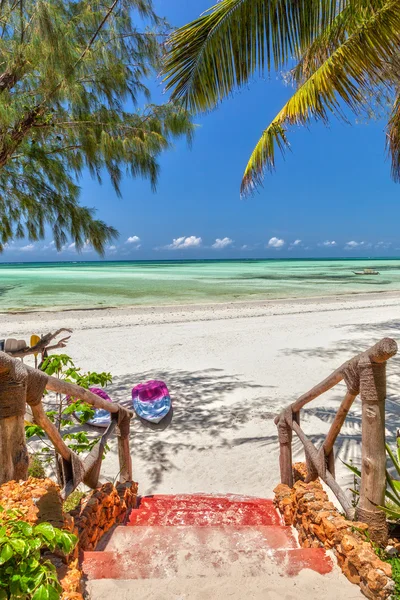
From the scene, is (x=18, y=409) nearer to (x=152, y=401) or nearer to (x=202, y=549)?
(x=202, y=549)

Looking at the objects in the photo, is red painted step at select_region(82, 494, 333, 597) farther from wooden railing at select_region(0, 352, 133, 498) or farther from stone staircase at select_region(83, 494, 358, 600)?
wooden railing at select_region(0, 352, 133, 498)

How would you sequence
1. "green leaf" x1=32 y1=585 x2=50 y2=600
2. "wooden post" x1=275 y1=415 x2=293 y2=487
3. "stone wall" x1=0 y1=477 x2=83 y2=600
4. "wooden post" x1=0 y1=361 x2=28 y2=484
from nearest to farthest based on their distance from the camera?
1. "green leaf" x1=32 y1=585 x2=50 y2=600
2. "stone wall" x1=0 y1=477 x2=83 y2=600
3. "wooden post" x1=0 y1=361 x2=28 y2=484
4. "wooden post" x1=275 y1=415 x2=293 y2=487

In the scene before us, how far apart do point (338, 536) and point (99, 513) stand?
1.39 meters

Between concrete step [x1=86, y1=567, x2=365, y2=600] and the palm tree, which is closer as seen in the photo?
concrete step [x1=86, y1=567, x2=365, y2=600]

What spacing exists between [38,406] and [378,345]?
1532 millimetres

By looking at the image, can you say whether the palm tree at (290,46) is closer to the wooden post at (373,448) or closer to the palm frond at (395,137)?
the palm frond at (395,137)

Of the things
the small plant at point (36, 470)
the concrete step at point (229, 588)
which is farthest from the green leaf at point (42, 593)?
the small plant at point (36, 470)

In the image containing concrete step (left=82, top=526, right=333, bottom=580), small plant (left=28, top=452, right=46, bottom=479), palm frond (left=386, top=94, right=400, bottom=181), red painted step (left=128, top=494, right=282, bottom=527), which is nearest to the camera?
concrete step (left=82, top=526, right=333, bottom=580)

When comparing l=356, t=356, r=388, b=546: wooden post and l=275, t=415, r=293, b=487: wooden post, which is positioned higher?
l=356, t=356, r=388, b=546: wooden post

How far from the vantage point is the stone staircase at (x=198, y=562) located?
1.45 meters

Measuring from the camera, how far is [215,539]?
204cm

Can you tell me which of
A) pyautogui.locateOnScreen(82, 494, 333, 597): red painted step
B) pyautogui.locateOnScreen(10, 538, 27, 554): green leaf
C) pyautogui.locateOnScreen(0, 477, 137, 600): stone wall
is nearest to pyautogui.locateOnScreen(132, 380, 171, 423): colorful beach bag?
pyautogui.locateOnScreen(82, 494, 333, 597): red painted step

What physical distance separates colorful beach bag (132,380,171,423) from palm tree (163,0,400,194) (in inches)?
149

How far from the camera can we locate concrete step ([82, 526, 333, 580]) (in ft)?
5.28
